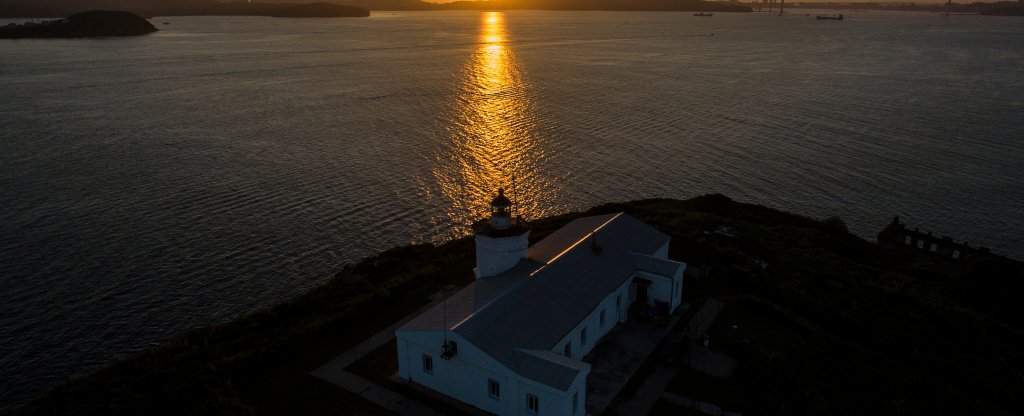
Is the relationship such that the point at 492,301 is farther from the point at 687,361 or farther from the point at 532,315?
the point at 687,361

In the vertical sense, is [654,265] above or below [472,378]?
above

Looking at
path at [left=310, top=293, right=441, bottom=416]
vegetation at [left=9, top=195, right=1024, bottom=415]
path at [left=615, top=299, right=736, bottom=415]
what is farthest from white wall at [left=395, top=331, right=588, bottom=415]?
path at [left=615, top=299, right=736, bottom=415]

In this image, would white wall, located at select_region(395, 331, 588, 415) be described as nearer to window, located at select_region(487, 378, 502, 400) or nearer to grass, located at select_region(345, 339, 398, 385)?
window, located at select_region(487, 378, 502, 400)

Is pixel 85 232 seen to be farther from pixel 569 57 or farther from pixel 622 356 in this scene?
pixel 569 57

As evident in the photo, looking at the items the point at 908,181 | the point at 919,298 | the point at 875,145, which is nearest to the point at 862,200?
the point at 908,181

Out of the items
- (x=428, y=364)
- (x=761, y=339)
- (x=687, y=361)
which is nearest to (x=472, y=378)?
(x=428, y=364)

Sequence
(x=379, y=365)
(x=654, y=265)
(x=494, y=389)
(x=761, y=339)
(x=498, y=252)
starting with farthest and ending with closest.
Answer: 1. (x=654, y=265)
2. (x=498, y=252)
3. (x=761, y=339)
4. (x=379, y=365)
5. (x=494, y=389)
